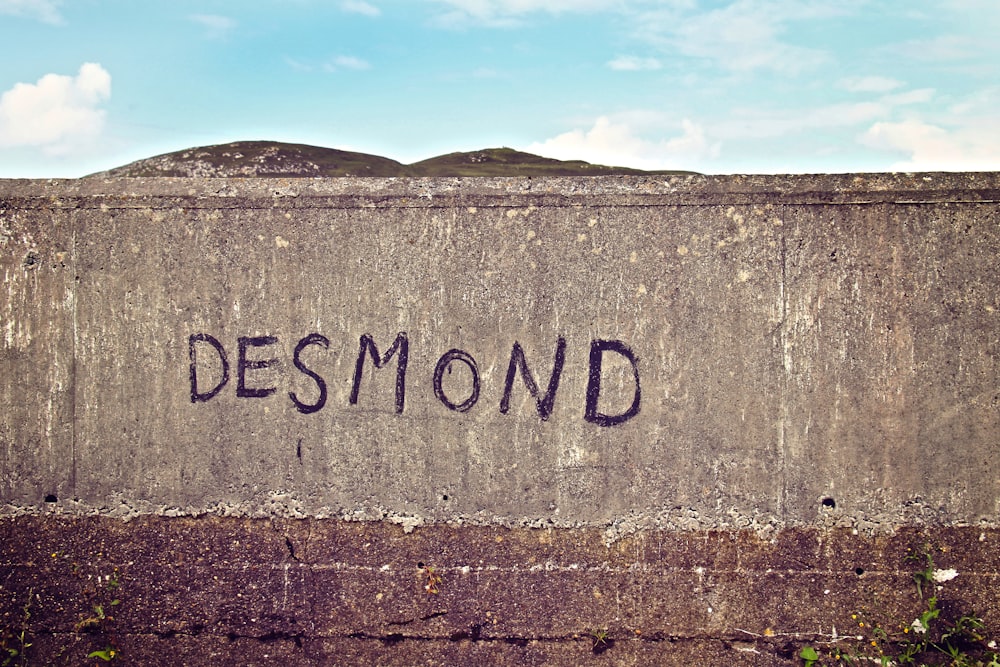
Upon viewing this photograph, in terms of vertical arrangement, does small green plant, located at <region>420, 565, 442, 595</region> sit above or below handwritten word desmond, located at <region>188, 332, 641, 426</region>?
below

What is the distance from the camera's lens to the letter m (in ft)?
9.62

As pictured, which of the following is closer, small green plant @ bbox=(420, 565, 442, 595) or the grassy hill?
small green plant @ bbox=(420, 565, 442, 595)

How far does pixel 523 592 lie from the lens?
9.56 ft

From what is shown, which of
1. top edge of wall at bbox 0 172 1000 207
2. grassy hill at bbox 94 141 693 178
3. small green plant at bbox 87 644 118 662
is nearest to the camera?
top edge of wall at bbox 0 172 1000 207

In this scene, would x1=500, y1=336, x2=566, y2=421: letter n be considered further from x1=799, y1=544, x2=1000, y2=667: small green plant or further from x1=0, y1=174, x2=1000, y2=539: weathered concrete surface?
x1=799, y1=544, x2=1000, y2=667: small green plant

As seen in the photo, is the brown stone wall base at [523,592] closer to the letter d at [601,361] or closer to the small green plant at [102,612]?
the small green plant at [102,612]

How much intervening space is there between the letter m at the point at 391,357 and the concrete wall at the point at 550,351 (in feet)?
0.04

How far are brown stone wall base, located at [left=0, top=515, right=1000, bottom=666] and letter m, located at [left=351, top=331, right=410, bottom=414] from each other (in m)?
0.59

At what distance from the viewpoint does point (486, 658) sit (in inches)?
115

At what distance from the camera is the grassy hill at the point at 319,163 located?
36.2ft

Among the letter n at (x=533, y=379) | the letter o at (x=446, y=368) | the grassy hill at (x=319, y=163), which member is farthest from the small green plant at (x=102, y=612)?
the grassy hill at (x=319, y=163)

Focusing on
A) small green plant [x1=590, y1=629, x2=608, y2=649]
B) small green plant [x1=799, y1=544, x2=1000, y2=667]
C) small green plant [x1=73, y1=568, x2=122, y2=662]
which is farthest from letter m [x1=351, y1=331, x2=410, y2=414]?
small green plant [x1=799, y1=544, x2=1000, y2=667]

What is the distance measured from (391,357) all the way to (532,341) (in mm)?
608

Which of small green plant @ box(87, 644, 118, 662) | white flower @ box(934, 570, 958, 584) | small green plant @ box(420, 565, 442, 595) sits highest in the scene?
white flower @ box(934, 570, 958, 584)
